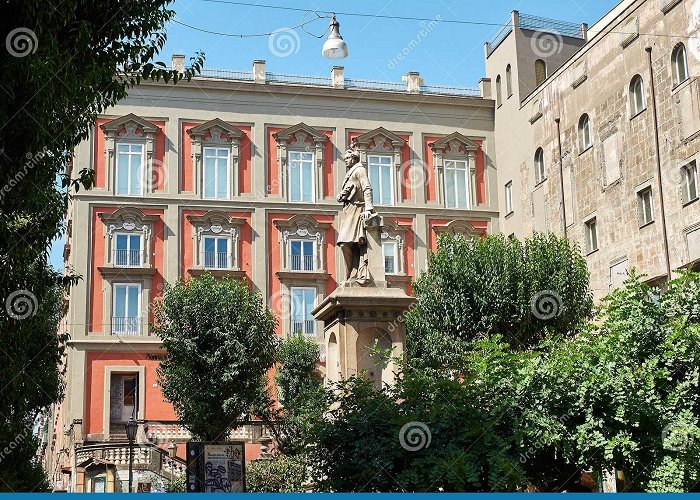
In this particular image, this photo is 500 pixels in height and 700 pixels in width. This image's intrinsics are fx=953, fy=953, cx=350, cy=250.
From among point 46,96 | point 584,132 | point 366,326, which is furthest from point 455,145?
point 46,96

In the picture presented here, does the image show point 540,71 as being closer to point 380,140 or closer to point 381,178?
point 380,140

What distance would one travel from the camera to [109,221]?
40.8 m

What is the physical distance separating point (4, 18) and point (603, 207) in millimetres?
27422

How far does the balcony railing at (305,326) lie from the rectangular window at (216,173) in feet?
21.1

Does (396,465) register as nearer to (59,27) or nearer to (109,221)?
(59,27)

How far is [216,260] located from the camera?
136 feet

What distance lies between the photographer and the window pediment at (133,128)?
4169cm

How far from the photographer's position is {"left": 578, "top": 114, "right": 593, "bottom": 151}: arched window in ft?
118

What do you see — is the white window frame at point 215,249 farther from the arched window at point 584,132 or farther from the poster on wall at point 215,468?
the poster on wall at point 215,468

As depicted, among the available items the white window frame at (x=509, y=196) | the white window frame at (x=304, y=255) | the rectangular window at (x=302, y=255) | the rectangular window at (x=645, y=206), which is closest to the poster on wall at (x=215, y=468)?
the rectangular window at (x=645, y=206)

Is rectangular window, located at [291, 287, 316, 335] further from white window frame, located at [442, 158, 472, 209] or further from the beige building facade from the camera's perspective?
white window frame, located at [442, 158, 472, 209]

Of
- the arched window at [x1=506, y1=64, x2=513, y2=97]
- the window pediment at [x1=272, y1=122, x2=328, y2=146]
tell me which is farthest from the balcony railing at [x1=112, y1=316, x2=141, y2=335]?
the arched window at [x1=506, y1=64, x2=513, y2=97]

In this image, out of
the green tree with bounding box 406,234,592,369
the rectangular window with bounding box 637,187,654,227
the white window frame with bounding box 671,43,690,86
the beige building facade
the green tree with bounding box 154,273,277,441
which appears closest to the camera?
the white window frame with bounding box 671,43,690,86

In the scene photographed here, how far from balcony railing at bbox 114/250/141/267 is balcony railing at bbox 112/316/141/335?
2260 mm
